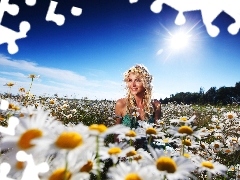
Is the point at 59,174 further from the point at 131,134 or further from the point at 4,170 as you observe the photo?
the point at 131,134

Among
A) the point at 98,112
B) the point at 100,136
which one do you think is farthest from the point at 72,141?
the point at 98,112

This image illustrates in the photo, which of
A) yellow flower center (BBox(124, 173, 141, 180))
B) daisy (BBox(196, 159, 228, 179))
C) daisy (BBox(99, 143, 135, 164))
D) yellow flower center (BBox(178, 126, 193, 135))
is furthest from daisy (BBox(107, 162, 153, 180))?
yellow flower center (BBox(178, 126, 193, 135))

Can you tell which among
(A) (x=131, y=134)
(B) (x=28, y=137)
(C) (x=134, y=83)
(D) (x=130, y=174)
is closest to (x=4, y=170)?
(B) (x=28, y=137)

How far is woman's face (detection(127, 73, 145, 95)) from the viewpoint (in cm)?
537

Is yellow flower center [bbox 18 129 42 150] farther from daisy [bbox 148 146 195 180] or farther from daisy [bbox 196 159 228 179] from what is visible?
daisy [bbox 196 159 228 179]

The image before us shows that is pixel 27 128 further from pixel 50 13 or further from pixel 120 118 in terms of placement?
pixel 120 118

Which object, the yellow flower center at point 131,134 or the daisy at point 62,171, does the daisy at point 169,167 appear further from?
the yellow flower center at point 131,134

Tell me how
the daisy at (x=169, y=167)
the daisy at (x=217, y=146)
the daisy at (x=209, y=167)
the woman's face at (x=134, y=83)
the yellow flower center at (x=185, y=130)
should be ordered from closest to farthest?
the daisy at (x=169, y=167) < the daisy at (x=209, y=167) < the yellow flower center at (x=185, y=130) < the daisy at (x=217, y=146) < the woman's face at (x=134, y=83)

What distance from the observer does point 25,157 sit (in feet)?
3.23

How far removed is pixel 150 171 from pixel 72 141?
0.39 m

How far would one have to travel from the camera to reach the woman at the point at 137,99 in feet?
17.7

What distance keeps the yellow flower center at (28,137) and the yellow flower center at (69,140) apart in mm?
95

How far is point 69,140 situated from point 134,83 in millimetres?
4484

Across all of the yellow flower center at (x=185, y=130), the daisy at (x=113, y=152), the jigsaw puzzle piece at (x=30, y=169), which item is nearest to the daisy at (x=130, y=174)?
the jigsaw puzzle piece at (x=30, y=169)
